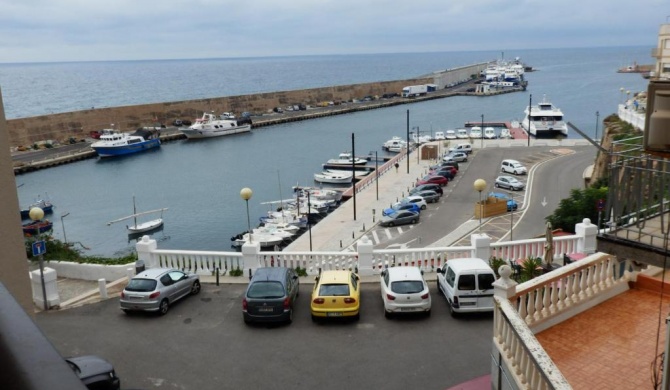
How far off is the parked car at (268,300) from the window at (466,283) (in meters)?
3.79

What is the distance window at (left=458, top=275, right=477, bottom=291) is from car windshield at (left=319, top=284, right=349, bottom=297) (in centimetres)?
250

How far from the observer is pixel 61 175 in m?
71.2

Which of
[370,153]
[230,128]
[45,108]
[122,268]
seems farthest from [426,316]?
[45,108]

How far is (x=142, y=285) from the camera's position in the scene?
542 inches

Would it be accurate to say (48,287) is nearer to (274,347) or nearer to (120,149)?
(274,347)

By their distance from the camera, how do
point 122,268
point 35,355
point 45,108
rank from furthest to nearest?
point 45,108
point 122,268
point 35,355

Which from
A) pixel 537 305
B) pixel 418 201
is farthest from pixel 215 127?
pixel 537 305

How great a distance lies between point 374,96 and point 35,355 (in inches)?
5673

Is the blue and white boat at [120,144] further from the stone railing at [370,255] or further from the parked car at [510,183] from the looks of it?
the stone railing at [370,255]

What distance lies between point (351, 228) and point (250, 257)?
69.3 feet

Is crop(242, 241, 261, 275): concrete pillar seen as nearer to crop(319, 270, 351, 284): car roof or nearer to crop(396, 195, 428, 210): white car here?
crop(319, 270, 351, 284): car roof

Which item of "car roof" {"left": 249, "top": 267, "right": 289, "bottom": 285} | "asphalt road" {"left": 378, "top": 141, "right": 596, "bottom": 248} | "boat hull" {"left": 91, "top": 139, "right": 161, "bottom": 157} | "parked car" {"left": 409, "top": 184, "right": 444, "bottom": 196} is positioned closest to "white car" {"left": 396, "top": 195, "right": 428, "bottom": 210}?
"asphalt road" {"left": 378, "top": 141, "right": 596, "bottom": 248}

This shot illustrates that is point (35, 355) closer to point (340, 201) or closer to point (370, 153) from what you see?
point (340, 201)

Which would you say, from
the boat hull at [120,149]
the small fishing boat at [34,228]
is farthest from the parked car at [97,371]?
the boat hull at [120,149]
